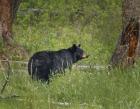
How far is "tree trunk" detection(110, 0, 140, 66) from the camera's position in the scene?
305 inches

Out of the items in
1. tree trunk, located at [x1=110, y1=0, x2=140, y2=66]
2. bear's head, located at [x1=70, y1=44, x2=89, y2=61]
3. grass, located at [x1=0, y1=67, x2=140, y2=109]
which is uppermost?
tree trunk, located at [x1=110, y1=0, x2=140, y2=66]

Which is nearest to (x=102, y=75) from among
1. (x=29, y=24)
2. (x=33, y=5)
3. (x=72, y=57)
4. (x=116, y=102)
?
(x=116, y=102)

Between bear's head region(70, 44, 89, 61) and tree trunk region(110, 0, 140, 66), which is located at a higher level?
tree trunk region(110, 0, 140, 66)

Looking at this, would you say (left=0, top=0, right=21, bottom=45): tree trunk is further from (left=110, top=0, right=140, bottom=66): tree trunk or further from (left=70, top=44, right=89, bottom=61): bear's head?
(left=110, top=0, right=140, bottom=66): tree trunk

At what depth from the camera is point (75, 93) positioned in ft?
20.9

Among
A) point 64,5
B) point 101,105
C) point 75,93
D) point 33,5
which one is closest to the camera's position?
point 101,105

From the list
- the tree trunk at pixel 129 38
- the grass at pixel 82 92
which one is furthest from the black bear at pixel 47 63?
the grass at pixel 82 92

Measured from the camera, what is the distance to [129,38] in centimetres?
797

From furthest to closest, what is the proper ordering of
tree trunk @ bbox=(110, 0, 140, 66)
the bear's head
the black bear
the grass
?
1. the bear's head
2. the black bear
3. tree trunk @ bbox=(110, 0, 140, 66)
4. the grass

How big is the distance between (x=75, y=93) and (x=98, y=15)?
24.2 feet

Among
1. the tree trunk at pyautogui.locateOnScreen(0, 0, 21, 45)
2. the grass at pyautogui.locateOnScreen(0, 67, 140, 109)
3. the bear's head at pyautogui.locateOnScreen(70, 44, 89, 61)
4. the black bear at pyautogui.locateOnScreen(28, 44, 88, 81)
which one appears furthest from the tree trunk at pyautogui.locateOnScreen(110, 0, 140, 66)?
the tree trunk at pyautogui.locateOnScreen(0, 0, 21, 45)

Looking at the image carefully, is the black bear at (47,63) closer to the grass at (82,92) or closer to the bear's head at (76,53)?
the bear's head at (76,53)

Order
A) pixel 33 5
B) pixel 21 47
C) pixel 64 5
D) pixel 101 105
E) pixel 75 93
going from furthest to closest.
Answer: pixel 33 5 → pixel 64 5 → pixel 21 47 → pixel 75 93 → pixel 101 105

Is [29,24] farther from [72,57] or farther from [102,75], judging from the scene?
[102,75]
